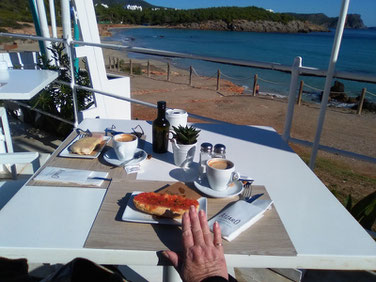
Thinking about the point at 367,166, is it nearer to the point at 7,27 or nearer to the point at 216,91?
the point at 216,91

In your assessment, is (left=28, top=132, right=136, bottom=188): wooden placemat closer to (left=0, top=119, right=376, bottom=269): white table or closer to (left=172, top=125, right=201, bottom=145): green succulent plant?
(left=0, top=119, right=376, bottom=269): white table

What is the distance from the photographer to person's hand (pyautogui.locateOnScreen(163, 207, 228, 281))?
32.3 inches

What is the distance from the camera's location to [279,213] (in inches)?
39.4

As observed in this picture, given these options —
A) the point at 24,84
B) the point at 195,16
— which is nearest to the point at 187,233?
the point at 24,84

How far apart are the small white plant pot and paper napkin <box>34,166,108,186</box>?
0.29 metres

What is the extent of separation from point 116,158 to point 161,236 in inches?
21.7

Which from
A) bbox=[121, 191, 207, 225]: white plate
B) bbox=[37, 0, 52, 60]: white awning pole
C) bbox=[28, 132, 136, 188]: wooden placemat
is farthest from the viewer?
bbox=[37, 0, 52, 60]: white awning pole

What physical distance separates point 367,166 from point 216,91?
33.9ft

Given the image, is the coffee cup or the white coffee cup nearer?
the coffee cup

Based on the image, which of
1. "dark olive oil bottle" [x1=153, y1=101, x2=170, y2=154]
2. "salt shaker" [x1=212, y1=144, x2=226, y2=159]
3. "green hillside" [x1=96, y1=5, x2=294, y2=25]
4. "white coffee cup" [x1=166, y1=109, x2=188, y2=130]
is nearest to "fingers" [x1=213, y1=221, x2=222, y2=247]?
"salt shaker" [x1=212, y1=144, x2=226, y2=159]

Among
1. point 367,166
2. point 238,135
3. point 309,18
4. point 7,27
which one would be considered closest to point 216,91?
point 367,166

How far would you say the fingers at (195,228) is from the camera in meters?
0.84

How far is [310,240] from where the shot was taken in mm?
879

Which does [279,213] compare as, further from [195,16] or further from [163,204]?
[195,16]
